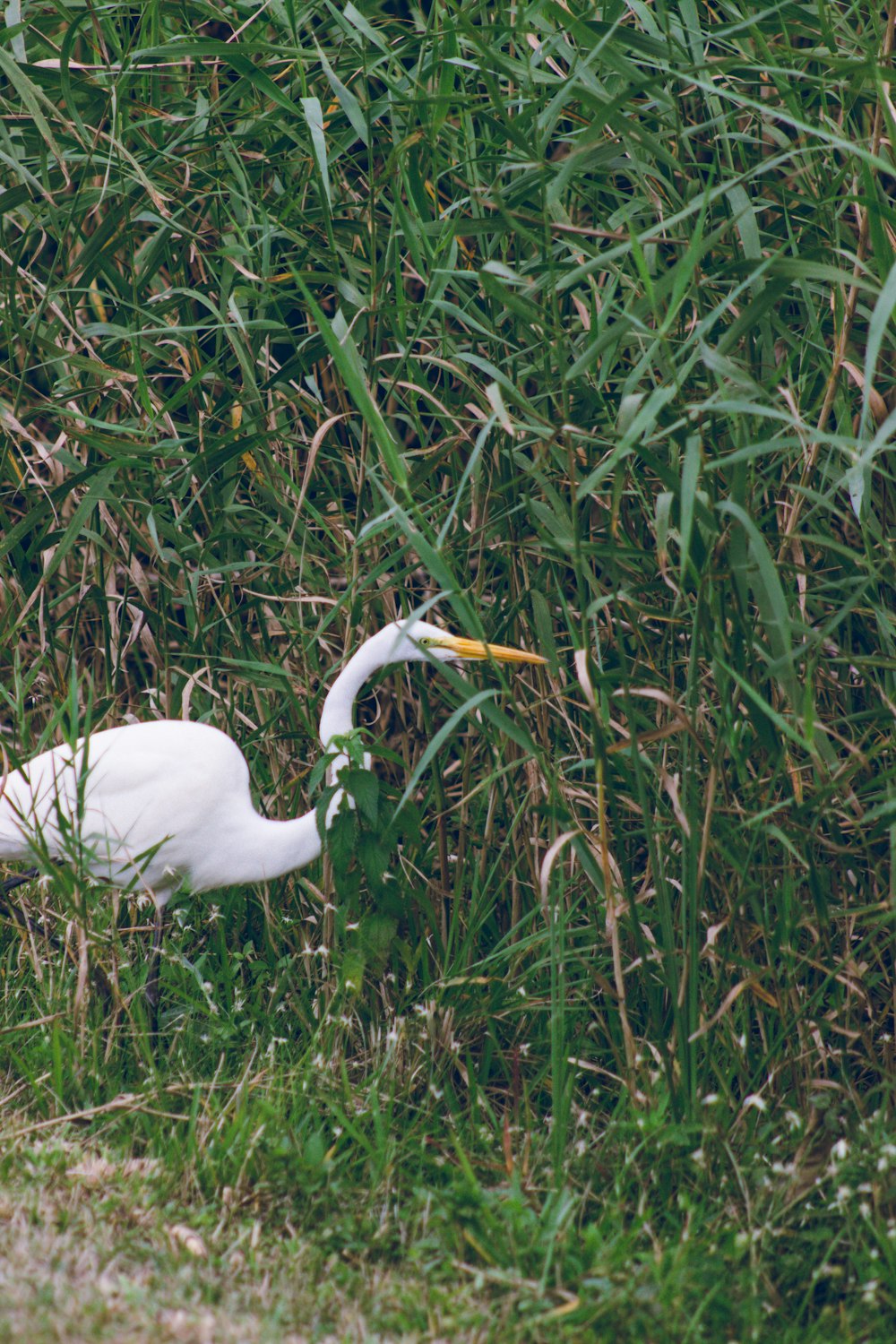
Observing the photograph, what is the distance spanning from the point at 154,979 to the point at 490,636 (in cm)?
103

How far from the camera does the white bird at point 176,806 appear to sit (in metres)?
2.86

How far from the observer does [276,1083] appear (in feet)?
8.83

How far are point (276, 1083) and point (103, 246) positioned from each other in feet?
5.83

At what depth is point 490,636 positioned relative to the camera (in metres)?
2.85

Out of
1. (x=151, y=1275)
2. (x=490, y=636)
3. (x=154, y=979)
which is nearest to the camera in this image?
(x=151, y=1275)

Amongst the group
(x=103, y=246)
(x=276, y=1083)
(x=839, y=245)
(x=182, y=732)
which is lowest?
(x=276, y=1083)

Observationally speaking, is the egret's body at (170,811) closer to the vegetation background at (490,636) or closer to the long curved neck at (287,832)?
the long curved neck at (287,832)

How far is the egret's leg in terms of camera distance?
2.94 m

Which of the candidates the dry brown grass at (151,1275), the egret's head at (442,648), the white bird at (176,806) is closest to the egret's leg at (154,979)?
the white bird at (176,806)

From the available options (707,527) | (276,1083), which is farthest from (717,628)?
(276,1083)

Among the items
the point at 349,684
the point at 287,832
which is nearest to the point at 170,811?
the point at 287,832

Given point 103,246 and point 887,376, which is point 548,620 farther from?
point 103,246

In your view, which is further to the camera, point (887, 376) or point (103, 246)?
point (103, 246)

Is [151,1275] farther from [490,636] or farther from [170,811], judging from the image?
[490,636]
